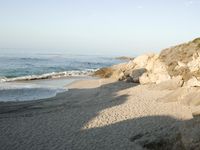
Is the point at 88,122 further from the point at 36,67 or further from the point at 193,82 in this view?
the point at 36,67

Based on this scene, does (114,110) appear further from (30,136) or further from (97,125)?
(30,136)

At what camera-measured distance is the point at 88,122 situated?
45.8 ft

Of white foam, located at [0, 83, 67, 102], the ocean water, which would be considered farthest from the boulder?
the ocean water

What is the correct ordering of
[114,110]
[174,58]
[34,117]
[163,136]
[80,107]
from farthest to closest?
1. [174,58]
2. [80,107]
3. [114,110]
4. [34,117]
5. [163,136]

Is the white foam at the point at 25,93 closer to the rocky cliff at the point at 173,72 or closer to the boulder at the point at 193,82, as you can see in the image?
the rocky cliff at the point at 173,72

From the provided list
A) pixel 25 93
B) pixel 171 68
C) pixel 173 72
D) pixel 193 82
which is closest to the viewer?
pixel 193 82

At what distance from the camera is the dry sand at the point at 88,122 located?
442 inches

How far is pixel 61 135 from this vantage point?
1220 cm

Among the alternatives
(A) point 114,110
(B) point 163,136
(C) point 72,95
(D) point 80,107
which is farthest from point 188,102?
(C) point 72,95

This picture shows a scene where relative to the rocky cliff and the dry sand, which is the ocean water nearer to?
the rocky cliff

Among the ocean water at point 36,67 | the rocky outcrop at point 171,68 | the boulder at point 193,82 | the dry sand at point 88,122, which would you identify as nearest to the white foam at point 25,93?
the dry sand at point 88,122

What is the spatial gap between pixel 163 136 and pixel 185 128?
1.11 meters

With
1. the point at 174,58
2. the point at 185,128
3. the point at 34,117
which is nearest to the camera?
the point at 185,128

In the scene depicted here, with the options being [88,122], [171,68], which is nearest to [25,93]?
[88,122]
